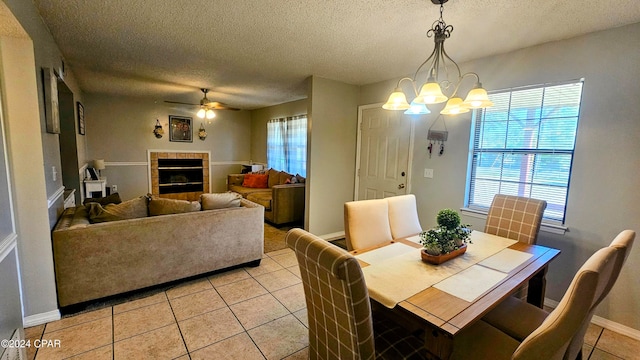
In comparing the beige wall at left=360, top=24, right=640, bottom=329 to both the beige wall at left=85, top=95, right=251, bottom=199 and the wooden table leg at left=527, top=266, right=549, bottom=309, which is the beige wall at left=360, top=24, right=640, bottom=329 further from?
the beige wall at left=85, top=95, right=251, bottom=199

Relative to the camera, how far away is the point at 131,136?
19.8 feet

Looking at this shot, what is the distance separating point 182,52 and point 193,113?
4032 mm

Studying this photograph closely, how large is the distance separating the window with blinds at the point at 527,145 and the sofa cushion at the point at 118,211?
336 cm

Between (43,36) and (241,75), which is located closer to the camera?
(43,36)

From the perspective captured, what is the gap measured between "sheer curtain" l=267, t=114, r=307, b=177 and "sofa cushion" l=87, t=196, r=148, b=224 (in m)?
3.13

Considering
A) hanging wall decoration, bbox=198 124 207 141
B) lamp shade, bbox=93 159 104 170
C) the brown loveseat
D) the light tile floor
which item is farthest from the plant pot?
hanging wall decoration, bbox=198 124 207 141

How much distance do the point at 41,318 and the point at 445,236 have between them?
2.97 m

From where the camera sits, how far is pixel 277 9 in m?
2.05

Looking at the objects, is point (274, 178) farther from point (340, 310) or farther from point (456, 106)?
point (340, 310)

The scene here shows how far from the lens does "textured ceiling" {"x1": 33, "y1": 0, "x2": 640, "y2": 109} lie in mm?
1987

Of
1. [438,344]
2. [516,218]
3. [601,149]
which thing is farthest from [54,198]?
[601,149]

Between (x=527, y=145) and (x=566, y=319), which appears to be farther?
(x=527, y=145)

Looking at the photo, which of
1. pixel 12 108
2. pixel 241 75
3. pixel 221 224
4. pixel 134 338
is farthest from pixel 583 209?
pixel 12 108

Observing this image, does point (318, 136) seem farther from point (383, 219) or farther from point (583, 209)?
point (583, 209)
